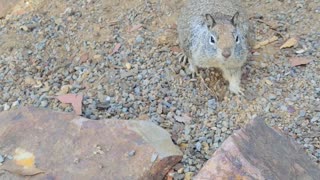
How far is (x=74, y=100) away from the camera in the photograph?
165 inches

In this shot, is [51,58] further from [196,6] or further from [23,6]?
[196,6]

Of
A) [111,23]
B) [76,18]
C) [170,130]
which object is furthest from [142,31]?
[170,130]

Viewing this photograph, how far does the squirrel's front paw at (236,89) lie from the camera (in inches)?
167

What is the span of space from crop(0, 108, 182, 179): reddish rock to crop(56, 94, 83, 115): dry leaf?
0.43 meters

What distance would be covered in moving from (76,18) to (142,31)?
713mm

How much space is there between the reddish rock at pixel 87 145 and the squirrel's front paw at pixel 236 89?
897 mm

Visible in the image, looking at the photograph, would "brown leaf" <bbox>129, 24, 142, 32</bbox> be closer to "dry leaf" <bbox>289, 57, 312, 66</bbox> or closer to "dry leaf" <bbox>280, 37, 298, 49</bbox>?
"dry leaf" <bbox>280, 37, 298, 49</bbox>

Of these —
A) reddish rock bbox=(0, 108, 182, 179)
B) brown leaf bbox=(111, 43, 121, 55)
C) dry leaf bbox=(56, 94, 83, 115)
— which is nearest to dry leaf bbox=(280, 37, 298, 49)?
brown leaf bbox=(111, 43, 121, 55)

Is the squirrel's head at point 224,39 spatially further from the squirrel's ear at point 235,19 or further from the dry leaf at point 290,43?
the dry leaf at point 290,43

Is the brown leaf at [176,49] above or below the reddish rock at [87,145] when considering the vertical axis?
above

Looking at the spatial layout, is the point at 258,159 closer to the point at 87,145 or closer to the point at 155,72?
the point at 87,145

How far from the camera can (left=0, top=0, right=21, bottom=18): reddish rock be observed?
5.48m

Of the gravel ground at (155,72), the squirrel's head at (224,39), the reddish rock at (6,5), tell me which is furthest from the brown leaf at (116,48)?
the reddish rock at (6,5)

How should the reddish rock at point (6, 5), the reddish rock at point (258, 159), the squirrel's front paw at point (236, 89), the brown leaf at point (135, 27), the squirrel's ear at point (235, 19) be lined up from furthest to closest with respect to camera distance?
the reddish rock at point (6, 5)
the brown leaf at point (135, 27)
the squirrel's front paw at point (236, 89)
the squirrel's ear at point (235, 19)
the reddish rock at point (258, 159)
